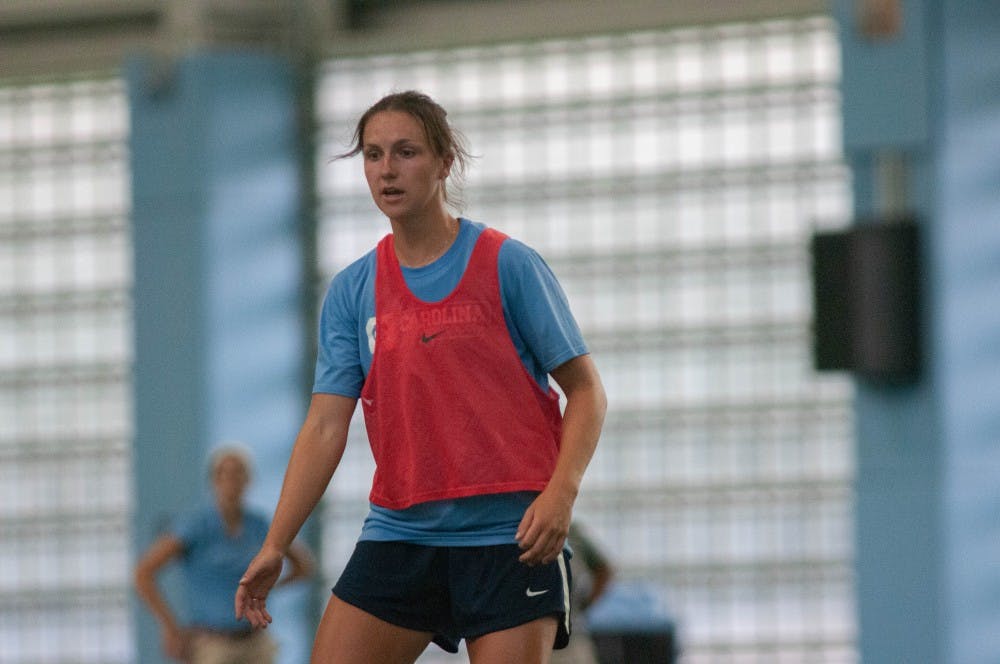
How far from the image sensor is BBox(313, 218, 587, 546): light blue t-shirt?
453 centimetres

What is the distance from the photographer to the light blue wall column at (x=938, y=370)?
13.6 metres

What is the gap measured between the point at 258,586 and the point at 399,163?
3.52 ft

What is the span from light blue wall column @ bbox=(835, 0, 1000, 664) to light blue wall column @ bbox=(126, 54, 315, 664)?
19.2 feet

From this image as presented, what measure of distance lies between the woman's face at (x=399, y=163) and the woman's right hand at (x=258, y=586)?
0.87m

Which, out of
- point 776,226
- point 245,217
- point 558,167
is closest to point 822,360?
point 776,226

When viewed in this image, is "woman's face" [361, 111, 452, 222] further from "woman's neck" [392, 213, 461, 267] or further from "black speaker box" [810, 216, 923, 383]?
"black speaker box" [810, 216, 923, 383]

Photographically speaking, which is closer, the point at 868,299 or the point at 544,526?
the point at 544,526

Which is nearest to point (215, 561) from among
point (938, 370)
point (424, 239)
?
point (938, 370)

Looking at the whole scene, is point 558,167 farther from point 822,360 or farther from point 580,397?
point 580,397

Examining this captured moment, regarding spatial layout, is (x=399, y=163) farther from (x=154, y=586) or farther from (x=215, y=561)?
(x=154, y=586)

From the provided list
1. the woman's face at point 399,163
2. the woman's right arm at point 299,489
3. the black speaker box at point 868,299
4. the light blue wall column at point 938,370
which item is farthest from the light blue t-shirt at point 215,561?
the woman's face at point 399,163

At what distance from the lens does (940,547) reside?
1366 centimetres

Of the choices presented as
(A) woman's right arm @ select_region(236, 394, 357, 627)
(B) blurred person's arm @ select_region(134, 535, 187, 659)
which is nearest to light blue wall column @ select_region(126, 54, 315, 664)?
(B) blurred person's arm @ select_region(134, 535, 187, 659)

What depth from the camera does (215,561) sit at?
10.4 m
